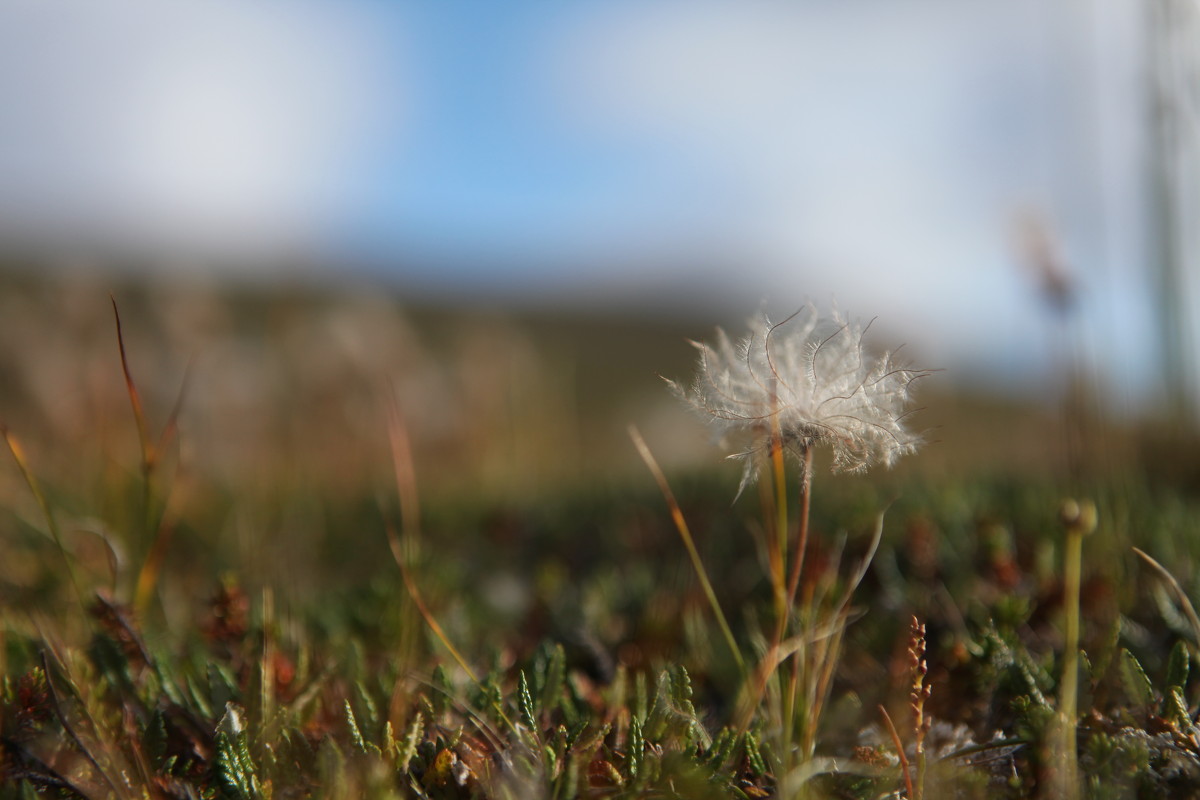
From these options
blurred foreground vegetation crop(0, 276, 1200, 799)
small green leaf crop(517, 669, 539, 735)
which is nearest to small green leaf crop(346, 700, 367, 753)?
blurred foreground vegetation crop(0, 276, 1200, 799)

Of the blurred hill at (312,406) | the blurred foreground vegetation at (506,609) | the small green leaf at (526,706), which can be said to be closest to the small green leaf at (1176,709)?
the blurred foreground vegetation at (506,609)

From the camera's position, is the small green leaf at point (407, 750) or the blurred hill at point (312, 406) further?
the blurred hill at point (312, 406)

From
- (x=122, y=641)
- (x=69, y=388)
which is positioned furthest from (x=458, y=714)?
(x=69, y=388)

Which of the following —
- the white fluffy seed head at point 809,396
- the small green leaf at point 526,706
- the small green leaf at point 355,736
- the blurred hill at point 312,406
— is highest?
the white fluffy seed head at point 809,396

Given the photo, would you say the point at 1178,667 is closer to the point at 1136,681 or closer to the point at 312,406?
the point at 1136,681

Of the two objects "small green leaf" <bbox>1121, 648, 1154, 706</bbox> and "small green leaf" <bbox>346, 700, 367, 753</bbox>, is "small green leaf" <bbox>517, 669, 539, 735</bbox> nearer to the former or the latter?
"small green leaf" <bbox>346, 700, 367, 753</bbox>

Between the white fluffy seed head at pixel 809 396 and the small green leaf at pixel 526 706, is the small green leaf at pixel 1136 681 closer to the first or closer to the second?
the white fluffy seed head at pixel 809 396

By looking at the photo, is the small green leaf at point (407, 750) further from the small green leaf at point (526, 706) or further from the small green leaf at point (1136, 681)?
the small green leaf at point (1136, 681)

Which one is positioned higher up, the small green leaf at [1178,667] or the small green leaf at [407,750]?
the small green leaf at [407,750]
